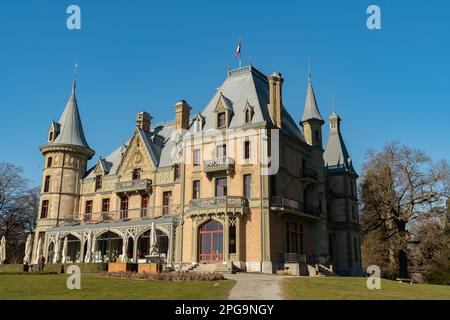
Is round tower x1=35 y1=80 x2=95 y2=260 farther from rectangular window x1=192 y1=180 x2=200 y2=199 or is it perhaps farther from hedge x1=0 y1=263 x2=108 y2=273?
rectangular window x1=192 y1=180 x2=200 y2=199

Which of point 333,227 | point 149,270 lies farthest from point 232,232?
point 333,227

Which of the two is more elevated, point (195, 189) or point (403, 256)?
point (195, 189)

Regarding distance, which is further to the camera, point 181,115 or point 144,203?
point 181,115

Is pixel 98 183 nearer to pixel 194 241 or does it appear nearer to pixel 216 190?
pixel 216 190

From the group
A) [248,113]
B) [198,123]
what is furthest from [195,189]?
[248,113]

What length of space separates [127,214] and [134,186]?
2727 mm

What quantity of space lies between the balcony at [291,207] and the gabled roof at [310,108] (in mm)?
8440

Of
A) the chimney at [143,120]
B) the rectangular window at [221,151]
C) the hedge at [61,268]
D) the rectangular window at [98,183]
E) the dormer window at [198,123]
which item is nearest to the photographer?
the hedge at [61,268]

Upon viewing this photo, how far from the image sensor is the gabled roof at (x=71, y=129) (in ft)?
161

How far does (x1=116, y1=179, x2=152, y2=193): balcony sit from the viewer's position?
140ft

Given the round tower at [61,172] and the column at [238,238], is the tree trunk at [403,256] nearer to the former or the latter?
the column at [238,238]

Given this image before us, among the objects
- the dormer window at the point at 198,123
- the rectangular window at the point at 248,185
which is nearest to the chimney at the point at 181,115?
the dormer window at the point at 198,123

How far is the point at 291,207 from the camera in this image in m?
36.5
